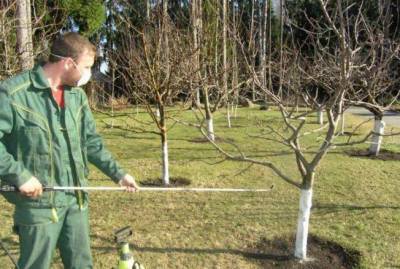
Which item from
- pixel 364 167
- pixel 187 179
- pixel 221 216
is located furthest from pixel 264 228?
pixel 364 167

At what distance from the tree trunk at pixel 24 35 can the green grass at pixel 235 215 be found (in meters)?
1.96

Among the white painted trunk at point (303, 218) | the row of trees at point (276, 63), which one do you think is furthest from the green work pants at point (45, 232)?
the white painted trunk at point (303, 218)

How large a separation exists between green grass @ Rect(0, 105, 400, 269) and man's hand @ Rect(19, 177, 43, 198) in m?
1.82

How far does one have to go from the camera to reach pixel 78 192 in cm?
271

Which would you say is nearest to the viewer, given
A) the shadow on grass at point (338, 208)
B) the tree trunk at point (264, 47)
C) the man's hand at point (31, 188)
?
the man's hand at point (31, 188)

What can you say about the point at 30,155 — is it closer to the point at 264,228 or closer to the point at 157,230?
the point at 157,230

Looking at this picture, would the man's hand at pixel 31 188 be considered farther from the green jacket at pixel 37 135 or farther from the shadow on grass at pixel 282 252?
the shadow on grass at pixel 282 252

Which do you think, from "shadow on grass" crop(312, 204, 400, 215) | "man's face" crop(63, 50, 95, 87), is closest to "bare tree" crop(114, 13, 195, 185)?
"shadow on grass" crop(312, 204, 400, 215)

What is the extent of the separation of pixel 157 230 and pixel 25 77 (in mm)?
2758

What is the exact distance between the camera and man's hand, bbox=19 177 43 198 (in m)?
2.33

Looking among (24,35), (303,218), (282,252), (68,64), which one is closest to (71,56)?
(68,64)

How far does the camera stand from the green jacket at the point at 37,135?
7.80 feet

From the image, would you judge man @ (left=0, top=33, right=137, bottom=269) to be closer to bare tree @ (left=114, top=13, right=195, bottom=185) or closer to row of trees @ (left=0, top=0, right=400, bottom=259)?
row of trees @ (left=0, top=0, right=400, bottom=259)

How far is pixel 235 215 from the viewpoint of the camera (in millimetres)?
5406
